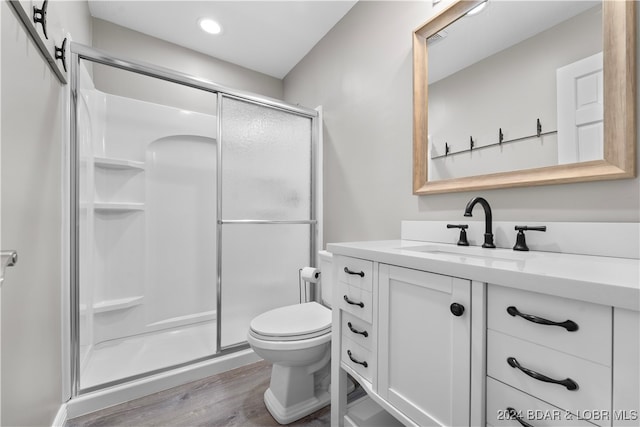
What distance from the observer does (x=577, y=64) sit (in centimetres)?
95

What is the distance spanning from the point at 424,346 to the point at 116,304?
231cm

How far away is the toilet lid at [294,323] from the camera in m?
1.37

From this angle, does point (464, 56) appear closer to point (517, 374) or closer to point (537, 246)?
point (537, 246)

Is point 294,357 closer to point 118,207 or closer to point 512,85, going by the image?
point 512,85

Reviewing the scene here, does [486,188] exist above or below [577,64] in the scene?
below

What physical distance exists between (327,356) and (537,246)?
3.71 ft

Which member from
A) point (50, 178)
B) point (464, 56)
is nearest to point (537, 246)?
point (464, 56)

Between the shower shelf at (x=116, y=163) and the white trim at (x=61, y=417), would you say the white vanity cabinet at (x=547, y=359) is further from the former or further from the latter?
the shower shelf at (x=116, y=163)

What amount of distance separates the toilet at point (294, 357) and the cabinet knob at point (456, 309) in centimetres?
83

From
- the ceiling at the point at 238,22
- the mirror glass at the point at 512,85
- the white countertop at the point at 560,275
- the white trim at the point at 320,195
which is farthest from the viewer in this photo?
the white trim at the point at 320,195

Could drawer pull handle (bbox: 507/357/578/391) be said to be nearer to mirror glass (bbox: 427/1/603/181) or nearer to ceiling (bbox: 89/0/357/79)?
mirror glass (bbox: 427/1/603/181)

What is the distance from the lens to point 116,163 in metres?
2.10

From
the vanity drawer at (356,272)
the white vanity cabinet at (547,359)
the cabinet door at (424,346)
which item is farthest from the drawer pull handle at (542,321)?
the vanity drawer at (356,272)

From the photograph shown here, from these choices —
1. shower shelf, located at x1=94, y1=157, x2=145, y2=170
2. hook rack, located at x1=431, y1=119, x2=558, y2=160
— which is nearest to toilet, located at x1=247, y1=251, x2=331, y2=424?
hook rack, located at x1=431, y1=119, x2=558, y2=160
